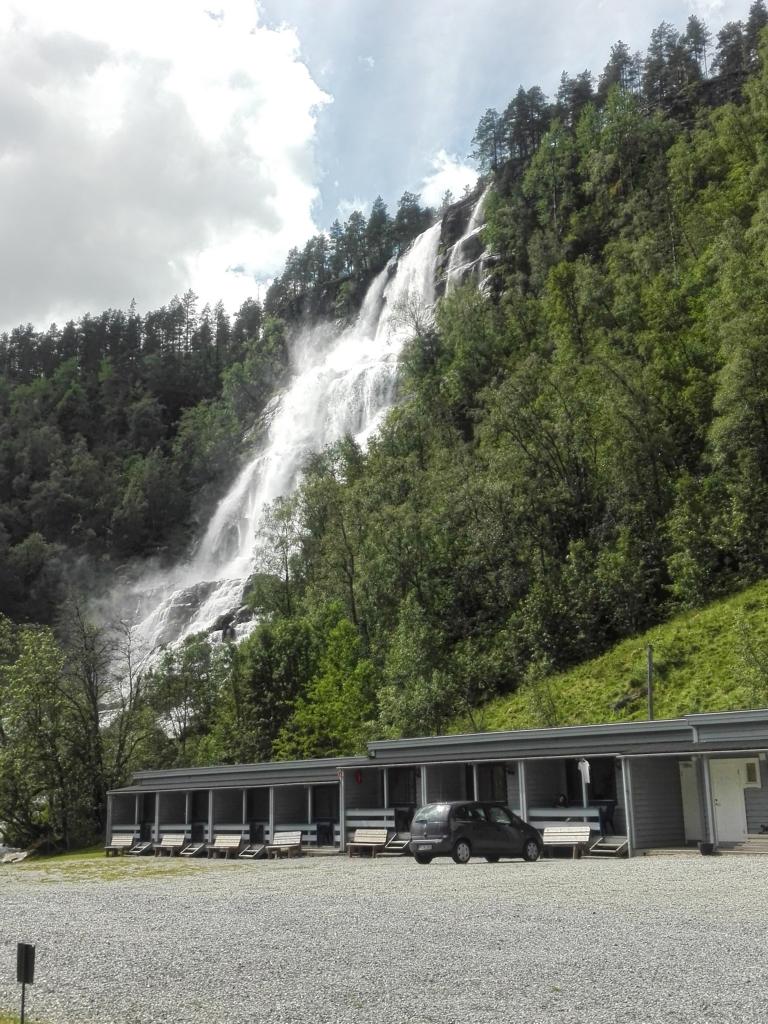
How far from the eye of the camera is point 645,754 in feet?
80.3

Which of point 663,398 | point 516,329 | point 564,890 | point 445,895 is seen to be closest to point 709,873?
point 564,890

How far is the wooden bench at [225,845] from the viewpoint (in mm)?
33094

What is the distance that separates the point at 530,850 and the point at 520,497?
31034mm

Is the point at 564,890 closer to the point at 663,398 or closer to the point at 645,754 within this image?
the point at 645,754

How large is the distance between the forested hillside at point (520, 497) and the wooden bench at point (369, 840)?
12.7 metres

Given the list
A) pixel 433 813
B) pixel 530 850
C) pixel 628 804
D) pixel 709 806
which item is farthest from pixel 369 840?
pixel 709 806

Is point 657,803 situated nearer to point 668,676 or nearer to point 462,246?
point 668,676

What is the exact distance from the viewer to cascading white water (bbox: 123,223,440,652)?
79.2 m

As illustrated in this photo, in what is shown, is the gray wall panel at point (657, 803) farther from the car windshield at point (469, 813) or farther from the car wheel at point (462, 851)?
the car wheel at point (462, 851)

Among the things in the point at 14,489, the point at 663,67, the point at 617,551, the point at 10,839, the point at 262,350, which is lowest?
the point at 10,839

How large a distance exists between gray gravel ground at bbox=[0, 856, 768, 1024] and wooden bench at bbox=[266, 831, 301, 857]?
39.9ft

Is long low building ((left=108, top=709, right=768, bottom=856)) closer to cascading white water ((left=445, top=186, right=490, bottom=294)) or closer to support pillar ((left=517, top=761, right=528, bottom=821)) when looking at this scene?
support pillar ((left=517, top=761, right=528, bottom=821))

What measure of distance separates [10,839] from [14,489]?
73988 mm

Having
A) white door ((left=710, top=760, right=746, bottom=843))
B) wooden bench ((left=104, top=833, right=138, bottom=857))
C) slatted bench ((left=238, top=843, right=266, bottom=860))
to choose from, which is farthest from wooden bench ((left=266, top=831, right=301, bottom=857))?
white door ((left=710, top=760, right=746, bottom=843))
